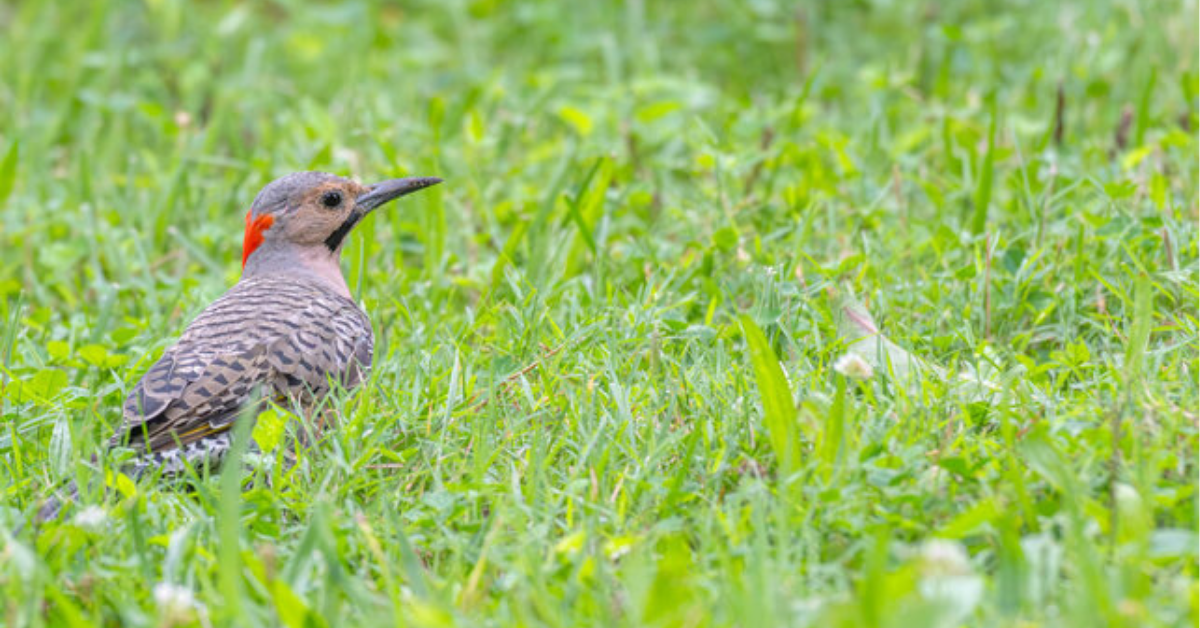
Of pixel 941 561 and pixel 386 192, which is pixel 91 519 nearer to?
pixel 941 561

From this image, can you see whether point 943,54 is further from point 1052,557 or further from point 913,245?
point 1052,557

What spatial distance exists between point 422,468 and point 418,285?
180 centimetres

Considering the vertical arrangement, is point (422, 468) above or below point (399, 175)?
below

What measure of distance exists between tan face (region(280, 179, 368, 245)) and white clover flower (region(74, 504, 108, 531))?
7.39ft

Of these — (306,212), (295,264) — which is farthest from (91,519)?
(306,212)

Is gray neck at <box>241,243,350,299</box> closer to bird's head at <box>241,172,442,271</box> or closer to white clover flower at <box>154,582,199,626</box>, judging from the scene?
bird's head at <box>241,172,442,271</box>

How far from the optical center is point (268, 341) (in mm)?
4859

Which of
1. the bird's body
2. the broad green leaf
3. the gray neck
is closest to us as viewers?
the broad green leaf

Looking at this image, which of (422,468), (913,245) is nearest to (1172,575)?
(422,468)

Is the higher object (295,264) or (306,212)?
(306,212)

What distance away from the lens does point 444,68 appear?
30.6 ft

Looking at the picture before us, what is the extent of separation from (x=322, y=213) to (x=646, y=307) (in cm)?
152

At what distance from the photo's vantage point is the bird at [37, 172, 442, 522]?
446 cm

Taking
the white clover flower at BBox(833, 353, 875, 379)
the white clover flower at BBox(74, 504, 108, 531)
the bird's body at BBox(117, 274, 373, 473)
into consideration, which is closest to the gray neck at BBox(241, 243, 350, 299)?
the bird's body at BBox(117, 274, 373, 473)
